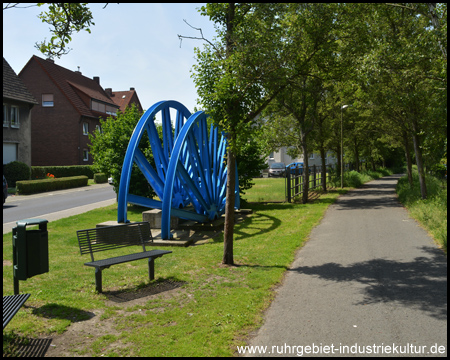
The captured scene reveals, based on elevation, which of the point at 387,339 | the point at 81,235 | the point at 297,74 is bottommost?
the point at 387,339

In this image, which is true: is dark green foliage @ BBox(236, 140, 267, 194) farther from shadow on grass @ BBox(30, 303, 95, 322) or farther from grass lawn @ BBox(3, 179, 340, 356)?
shadow on grass @ BBox(30, 303, 95, 322)

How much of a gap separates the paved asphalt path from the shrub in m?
24.6

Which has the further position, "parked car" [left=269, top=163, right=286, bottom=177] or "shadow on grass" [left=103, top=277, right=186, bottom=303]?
"parked car" [left=269, top=163, right=286, bottom=177]

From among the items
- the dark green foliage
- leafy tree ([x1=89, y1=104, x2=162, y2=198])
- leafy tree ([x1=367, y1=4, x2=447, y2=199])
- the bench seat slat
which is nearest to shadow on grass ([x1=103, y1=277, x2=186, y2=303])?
the bench seat slat

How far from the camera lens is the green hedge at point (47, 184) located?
25697 mm

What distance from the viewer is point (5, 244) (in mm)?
10453

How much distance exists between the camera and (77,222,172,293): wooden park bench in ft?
21.2

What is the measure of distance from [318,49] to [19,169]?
86.5 feet

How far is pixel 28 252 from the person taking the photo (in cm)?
550

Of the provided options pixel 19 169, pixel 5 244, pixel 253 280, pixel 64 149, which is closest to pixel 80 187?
pixel 19 169

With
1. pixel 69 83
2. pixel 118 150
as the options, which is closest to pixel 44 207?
pixel 118 150

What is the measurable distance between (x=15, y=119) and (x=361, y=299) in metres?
31.8

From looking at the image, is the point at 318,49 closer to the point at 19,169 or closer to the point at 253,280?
the point at 253,280

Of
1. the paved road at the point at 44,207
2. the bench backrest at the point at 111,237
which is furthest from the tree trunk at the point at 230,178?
the paved road at the point at 44,207
